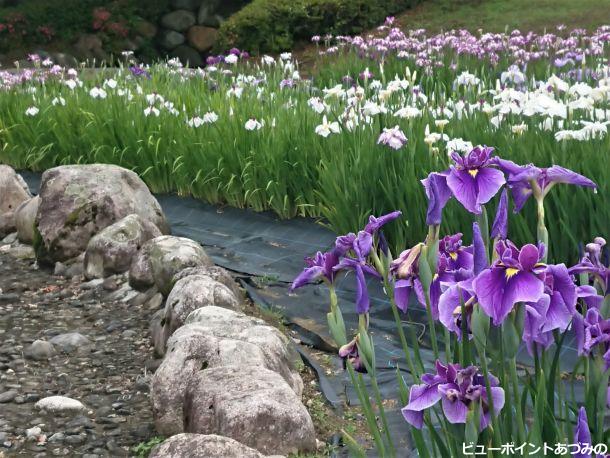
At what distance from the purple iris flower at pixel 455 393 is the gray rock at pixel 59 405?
97.6 inches

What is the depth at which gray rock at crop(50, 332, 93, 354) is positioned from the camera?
4805 mm

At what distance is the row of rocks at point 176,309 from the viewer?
3.34 metres

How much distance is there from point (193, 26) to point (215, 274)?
15786 mm

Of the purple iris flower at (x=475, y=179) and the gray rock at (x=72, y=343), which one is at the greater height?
the purple iris flower at (x=475, y=179)

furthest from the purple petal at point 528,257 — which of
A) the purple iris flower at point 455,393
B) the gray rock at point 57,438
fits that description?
the gray rock at point 57,438

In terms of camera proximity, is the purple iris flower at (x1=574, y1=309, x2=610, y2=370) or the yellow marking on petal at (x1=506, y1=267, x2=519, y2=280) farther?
the purple iris flower at (x1=574, y1=309, x2=610, y2=370)

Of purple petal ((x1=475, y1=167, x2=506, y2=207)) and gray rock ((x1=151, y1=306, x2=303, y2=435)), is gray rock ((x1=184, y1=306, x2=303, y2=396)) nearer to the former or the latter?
gray rock ((x1=151, y1=306, x2=303, y2=435))

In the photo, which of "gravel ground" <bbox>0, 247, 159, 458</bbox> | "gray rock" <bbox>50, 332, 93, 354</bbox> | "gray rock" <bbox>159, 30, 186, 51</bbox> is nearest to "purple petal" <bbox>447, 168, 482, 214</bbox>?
"gravel ground" <bbox>0, 247, 159, 458</bbox>

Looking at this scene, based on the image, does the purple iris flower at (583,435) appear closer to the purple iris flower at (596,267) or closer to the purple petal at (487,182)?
the purple iris flower at (596,267)

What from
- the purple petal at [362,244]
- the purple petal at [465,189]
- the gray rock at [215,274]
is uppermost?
the purple petal at [465,189]

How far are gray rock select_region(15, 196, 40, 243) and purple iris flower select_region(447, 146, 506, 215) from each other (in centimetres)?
545

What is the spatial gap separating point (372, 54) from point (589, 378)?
352 inches

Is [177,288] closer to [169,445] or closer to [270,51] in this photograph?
[169,445]

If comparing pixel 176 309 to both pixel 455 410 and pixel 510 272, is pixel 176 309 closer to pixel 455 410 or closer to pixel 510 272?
pixel 455 410
